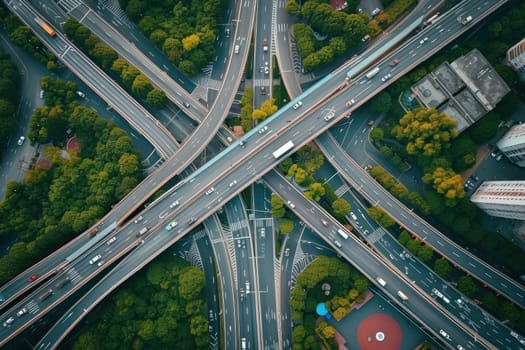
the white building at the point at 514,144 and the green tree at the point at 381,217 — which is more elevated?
the green tree at the point at 381,217

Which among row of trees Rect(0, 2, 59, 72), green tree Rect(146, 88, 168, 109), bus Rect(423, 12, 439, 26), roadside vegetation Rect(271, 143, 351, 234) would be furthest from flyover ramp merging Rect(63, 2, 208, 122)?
bus Rect(423, 12, 439, 26)

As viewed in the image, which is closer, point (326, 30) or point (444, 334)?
point (444, 334)

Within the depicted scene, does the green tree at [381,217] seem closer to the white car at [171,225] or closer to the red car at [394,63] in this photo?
the red car at [394,63]

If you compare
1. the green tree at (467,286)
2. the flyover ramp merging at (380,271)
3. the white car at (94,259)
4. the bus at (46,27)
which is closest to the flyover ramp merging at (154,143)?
the bus at (46,27)

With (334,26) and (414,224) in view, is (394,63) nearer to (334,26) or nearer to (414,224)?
(334,26)

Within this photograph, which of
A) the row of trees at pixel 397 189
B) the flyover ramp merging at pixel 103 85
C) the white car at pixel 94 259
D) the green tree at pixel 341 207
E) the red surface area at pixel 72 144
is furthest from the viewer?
the red surface area at pixel 72 144

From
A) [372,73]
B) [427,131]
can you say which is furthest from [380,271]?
[372,73]

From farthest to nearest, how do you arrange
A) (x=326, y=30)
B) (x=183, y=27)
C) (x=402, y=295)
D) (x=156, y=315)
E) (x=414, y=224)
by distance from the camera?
(x=183, y=27), (x=326, y=30), (x=156, y=315), (x=414, y=224), (x=402, y=295)
